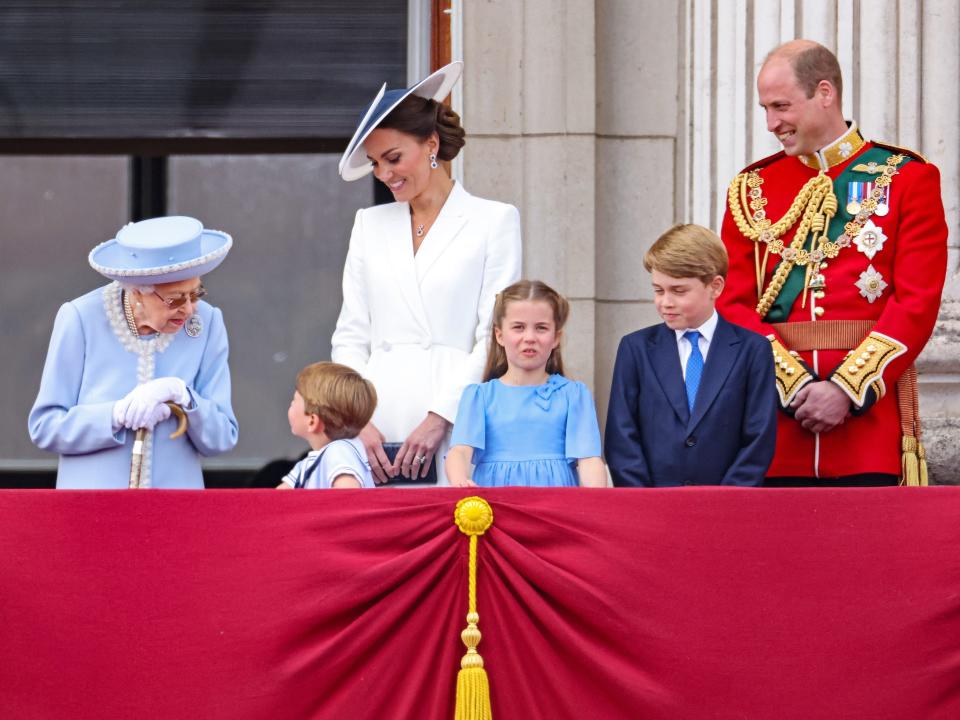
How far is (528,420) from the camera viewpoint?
4.57m

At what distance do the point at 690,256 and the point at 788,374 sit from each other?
445mm

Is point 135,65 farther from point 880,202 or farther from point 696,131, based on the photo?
point 880,202

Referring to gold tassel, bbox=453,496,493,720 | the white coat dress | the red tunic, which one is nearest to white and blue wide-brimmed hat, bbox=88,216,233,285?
the white coat dress

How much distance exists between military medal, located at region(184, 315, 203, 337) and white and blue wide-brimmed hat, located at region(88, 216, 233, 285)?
0.54ft

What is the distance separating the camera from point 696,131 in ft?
21.5

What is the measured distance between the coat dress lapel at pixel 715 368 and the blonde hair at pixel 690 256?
0.51 feet

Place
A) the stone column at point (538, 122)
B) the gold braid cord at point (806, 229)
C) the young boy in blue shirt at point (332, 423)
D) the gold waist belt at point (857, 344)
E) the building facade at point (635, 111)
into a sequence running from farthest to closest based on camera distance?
the stone column at point (538, 122)
the building facade at point (635, 111)
the gold braid cord at point (806, 229)
the gold waist belt at point (857, 344)
the young boy in blue shirt at point (332, 423)

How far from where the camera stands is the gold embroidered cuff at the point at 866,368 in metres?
4.73

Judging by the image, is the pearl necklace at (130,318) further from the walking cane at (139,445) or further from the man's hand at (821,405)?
the man's hand at (821,405)

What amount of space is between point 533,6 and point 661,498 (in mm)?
2959

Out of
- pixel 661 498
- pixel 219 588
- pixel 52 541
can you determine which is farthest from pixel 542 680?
pixel 52 541

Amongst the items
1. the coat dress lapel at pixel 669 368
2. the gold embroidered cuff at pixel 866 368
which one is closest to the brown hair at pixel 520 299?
the coat dress lapel at pixel 669 368

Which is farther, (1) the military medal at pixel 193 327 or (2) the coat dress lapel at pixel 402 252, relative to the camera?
(2) the coat dress lapel at pixel 402 252

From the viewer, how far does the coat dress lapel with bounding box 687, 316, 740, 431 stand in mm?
4531
